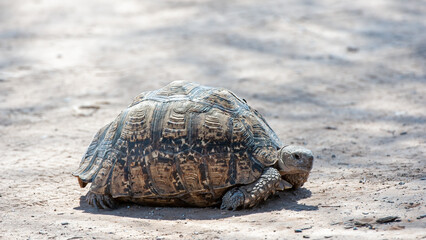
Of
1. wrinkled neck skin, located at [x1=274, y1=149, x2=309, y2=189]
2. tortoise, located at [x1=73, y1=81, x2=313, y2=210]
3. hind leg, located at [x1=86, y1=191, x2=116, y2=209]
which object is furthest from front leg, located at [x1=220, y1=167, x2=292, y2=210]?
hind leg, located at [x1=86, y1=191, x2=116, y2=209]

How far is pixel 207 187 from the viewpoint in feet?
15.6

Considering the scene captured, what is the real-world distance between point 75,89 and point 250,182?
4.89 meters

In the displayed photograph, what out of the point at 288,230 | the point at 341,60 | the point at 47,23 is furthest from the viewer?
the point at 47,23

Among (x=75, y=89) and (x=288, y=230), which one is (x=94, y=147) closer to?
Result: (x=288, y=230)

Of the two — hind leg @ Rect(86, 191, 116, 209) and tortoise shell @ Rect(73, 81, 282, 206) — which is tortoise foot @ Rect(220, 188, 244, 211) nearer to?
tortoise shell @ Rect(73, 81, 282, 206)

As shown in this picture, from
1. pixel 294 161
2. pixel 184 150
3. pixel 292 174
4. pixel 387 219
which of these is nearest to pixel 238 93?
pixel 292 174

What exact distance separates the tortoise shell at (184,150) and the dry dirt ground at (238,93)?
0.20 metres

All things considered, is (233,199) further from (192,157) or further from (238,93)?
(238,93)

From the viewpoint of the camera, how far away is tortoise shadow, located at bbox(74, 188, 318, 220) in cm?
471

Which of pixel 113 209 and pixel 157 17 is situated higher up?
pixel 157 17

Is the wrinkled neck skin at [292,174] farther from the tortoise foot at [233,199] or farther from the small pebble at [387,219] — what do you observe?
the small pebble at [387,219]

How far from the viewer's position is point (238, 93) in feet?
28.4

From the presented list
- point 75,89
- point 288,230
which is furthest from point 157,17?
point 288,230

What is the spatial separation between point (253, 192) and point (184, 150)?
63cm
